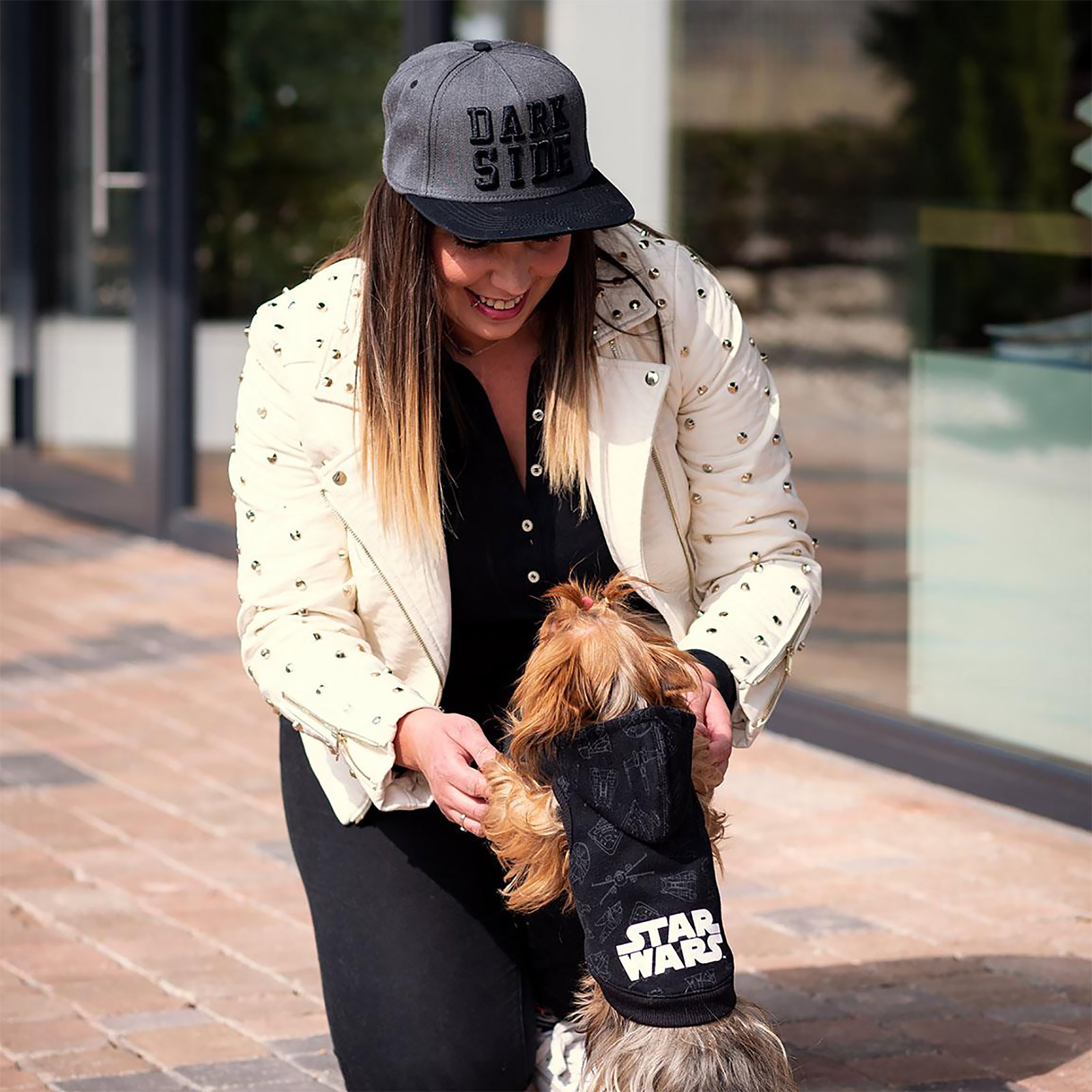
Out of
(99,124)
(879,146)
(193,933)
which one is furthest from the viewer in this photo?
(879,146)

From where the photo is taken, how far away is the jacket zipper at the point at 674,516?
3.13 metres

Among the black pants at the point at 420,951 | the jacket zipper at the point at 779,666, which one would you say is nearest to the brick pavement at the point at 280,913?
the black pants at the point at 420,951

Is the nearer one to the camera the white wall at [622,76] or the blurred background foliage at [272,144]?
the white wall at [622,76]

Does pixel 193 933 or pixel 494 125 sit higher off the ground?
pixel 494 125

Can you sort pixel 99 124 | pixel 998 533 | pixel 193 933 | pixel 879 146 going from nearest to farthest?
pixel 193 933
pixel 998 533
pixel 99 124
pixel 879 146

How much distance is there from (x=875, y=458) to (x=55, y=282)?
446cm

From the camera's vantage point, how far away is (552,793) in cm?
259

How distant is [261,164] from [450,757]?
5.97 meters

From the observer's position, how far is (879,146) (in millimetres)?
11586

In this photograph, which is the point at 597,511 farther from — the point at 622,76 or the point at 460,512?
the point at 622,76

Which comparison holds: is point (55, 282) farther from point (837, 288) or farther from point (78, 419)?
point (837, 288)

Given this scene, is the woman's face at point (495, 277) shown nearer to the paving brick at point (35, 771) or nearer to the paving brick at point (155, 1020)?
the paving brick at point (155, 1020)

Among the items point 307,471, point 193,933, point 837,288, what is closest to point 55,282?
point 837,288

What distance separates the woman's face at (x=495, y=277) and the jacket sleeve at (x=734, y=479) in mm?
301
